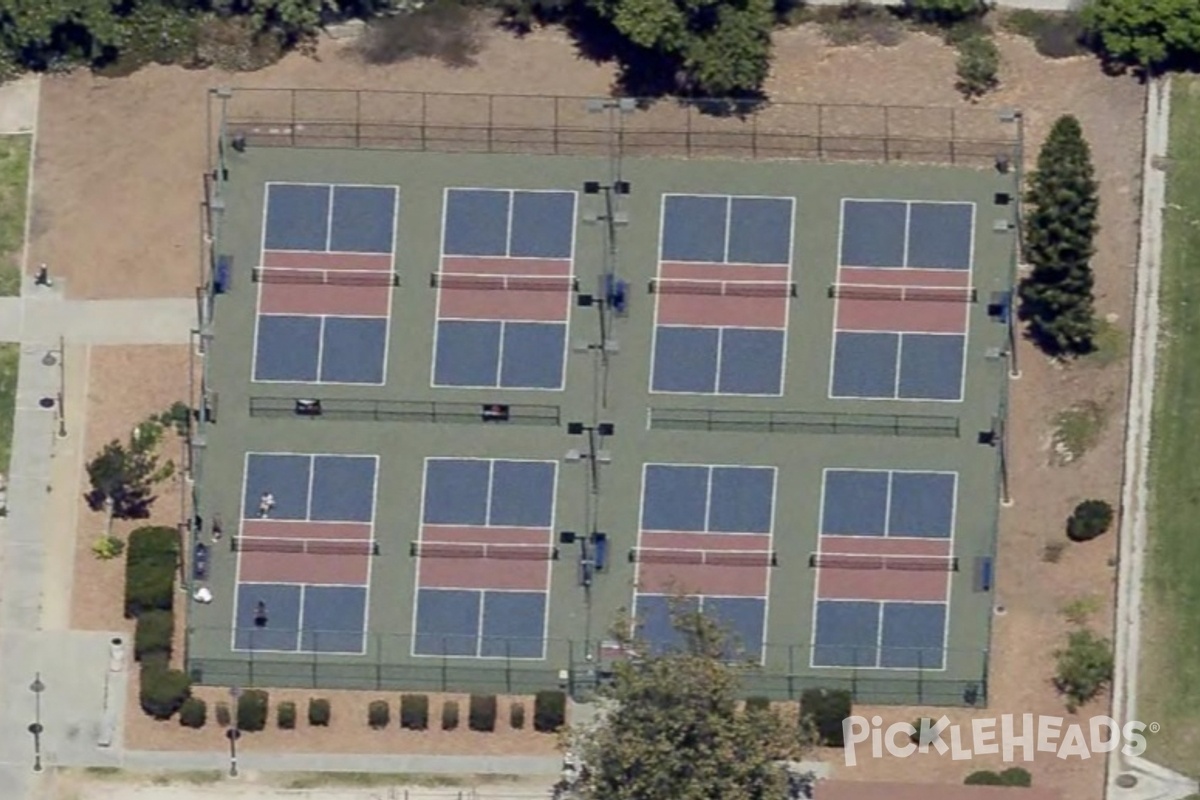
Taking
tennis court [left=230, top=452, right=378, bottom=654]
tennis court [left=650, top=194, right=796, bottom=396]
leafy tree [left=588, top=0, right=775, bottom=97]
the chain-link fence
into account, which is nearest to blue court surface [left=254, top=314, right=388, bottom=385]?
tennis court [left=230, top=452, right=378, bottom=654]

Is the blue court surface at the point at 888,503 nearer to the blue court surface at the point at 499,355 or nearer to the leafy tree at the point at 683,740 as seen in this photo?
the leafy tree at the point at 683,740

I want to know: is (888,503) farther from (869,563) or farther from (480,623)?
(480,623)

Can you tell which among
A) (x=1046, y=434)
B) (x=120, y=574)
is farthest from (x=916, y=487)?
(x=120, y=574)

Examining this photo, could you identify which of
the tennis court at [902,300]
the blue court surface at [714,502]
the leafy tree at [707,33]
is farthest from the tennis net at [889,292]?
the leafy tree at [707,33]

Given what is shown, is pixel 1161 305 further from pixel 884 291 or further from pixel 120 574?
pixel 120 574

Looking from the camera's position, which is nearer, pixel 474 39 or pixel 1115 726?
pixel 1115 726

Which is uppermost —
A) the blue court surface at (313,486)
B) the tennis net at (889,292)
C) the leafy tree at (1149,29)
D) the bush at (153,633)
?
the leafy tree at (1149,29)

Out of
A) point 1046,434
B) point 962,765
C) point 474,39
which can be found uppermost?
point 474,39
